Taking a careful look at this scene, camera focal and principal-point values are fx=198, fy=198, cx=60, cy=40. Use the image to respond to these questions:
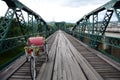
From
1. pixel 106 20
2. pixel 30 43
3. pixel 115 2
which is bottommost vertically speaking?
pixel 30 43

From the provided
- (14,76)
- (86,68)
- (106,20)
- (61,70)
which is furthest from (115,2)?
(14,76)

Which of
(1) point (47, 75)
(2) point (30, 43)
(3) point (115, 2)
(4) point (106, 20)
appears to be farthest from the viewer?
(4) point (106, 20)

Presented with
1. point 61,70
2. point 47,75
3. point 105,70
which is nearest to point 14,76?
point 47,75

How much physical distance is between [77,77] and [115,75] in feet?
4.46

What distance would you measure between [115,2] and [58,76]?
5.98 metres

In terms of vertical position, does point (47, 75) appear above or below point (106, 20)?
below

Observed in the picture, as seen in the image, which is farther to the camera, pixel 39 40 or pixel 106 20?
pixel 106 20

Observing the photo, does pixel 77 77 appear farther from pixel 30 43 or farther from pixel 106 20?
pixel 106 20

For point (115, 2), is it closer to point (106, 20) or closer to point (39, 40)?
point (106, 20)

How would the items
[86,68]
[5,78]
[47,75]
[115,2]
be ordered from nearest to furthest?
1. [5,78]
2. [47,75]
3. [86,68]
4. [115,2]

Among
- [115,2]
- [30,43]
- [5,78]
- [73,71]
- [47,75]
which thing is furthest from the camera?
[115,2]

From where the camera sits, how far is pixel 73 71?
736 centimetres

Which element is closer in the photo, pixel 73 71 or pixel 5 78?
pixel 5 78

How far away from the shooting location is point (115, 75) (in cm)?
679
